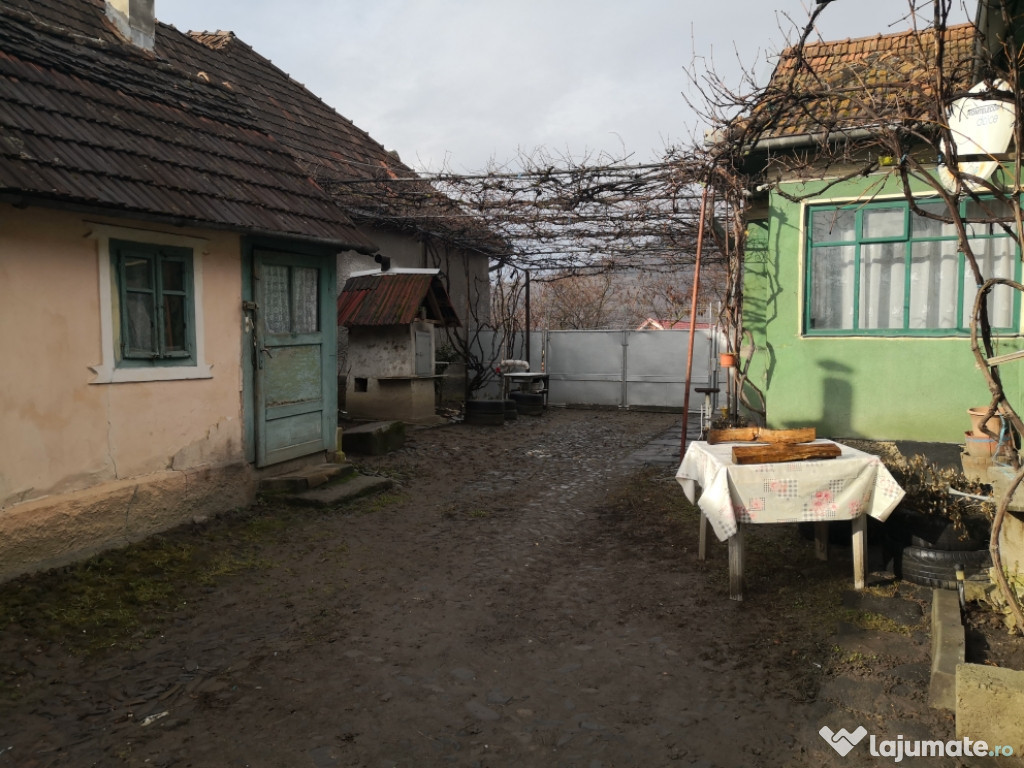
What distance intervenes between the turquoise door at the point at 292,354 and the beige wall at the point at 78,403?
54cm

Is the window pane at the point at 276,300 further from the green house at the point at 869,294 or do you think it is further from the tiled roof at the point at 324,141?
the green house at the point at 869,294

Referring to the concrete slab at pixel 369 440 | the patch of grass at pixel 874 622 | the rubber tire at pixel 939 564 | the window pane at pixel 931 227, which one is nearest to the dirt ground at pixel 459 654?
the patch of grass at pixel 874 622

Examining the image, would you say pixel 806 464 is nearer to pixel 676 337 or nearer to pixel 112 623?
pixel 112 623

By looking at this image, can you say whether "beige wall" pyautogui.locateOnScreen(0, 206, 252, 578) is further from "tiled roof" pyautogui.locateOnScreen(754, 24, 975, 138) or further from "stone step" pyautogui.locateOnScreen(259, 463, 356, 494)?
"tiled roof" pyautogui.locateOnScreen(754, 24, 975, 138)

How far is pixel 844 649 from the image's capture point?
4078 millimetres

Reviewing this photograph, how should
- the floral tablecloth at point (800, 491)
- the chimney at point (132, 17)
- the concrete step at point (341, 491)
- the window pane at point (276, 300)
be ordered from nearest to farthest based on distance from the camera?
the floral tablecloth at point (800, 491)
the concrete step at point (341, 491)
the window pane at point (276, 300)
the chimney at point (132, 17)

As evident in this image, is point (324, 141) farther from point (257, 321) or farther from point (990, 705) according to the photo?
point (990, 705)

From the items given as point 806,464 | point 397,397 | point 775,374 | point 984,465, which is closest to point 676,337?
point 397,397

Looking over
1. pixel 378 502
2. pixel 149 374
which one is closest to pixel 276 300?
pixel 149 374

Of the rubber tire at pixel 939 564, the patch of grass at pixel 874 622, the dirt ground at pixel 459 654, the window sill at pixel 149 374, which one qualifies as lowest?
the dirt ground at pixel 459 654

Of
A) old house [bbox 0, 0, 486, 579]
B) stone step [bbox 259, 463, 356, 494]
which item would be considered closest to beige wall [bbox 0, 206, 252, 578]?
old house [bbox 0, 0, 486, 579]

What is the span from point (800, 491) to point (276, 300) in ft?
18.6

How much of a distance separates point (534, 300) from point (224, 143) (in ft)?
89.6

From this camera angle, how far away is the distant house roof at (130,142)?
553 centimetres
